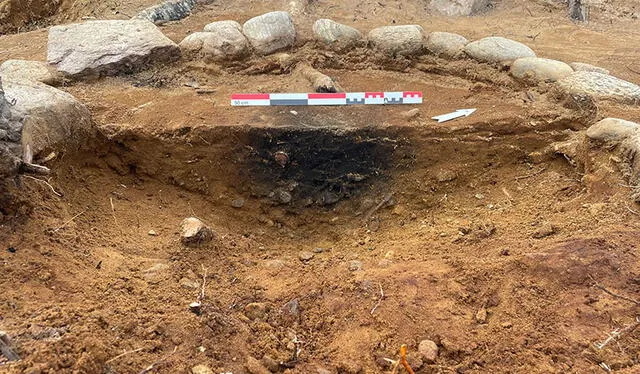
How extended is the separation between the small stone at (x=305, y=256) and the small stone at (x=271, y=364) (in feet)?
4.77

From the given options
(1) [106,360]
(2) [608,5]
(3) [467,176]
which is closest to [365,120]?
(3) [467,176]

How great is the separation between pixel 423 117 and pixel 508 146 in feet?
2.47

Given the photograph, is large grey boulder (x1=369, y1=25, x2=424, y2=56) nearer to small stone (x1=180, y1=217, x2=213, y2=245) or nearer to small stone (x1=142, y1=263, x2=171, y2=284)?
small stone (x1=180, y1=217, x2=213, y2=245)

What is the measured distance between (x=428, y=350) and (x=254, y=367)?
84 centimetres

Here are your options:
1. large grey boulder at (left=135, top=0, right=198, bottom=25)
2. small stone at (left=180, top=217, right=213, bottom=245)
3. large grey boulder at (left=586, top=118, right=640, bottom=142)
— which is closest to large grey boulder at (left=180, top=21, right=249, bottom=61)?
large grey boulder at (left=135, top=0, right=198, bottom=25)

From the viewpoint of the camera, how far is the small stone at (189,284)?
3.11 meters

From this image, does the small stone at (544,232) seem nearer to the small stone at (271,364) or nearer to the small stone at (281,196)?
the small stone at (271,364)

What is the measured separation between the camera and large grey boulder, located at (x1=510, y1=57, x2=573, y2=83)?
5148 millimetres

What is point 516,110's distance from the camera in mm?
4832

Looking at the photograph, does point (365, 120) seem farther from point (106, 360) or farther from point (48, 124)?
point (106, 360)

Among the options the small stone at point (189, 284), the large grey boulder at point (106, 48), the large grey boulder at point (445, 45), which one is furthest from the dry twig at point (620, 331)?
the large grey boulder at point (106, 48)

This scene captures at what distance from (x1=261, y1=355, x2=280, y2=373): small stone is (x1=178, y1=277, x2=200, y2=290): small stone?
0.73 metres

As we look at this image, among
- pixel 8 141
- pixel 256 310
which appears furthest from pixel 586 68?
pixel 8 141

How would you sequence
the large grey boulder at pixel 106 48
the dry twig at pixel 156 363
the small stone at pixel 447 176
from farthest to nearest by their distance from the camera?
the large grey boulder at pixel 106 48 → the small stone at pixel 447 176 → the dry twig at pixel 156 363
